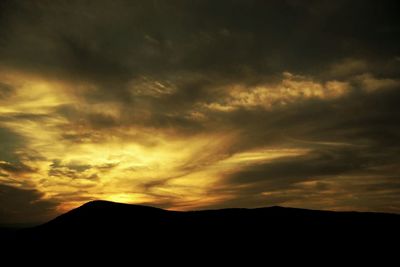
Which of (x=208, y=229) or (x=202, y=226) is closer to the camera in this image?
(x=208, y=229)

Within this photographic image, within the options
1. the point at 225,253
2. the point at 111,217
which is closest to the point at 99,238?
the point at 111,217

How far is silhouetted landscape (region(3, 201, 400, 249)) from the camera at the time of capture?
984 centimetres

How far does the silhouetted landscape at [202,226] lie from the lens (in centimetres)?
984

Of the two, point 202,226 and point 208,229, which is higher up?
point 202,226

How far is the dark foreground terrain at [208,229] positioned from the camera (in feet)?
31.3

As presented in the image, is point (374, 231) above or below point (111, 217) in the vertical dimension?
below

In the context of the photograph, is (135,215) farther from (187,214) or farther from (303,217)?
(303,217)

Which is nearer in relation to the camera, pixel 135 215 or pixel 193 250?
pixel 193 250

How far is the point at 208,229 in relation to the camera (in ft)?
34.5

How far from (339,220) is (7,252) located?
36.5ft

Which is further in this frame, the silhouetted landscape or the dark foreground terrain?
the silhouetted landscape

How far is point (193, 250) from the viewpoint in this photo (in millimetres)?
9219

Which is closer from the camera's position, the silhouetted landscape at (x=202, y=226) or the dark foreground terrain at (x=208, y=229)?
the dark foreground terrain at (x=208, y=229)

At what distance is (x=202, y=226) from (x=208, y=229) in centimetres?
31
